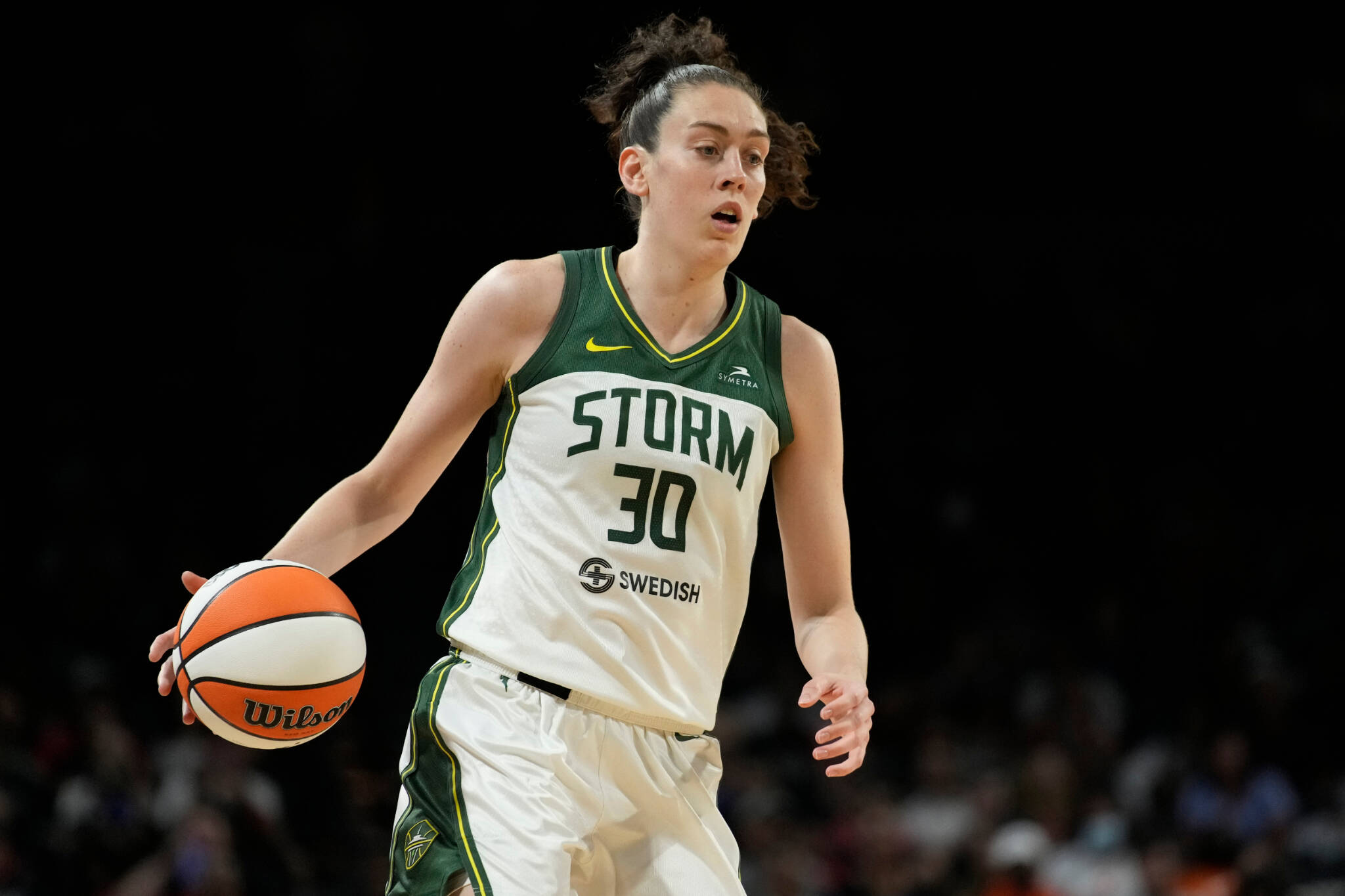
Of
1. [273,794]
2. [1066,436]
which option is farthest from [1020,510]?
[273,794]

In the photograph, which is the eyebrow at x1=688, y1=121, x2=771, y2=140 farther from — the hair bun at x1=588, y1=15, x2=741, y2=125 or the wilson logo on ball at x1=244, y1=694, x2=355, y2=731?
the wilson logo on ball at x1=244, y1=694, x2=355, y2=731

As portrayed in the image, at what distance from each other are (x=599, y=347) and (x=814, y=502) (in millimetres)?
613

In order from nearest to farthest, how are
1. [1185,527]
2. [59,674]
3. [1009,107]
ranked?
[59,674] → [1185,527] → [1009,107]

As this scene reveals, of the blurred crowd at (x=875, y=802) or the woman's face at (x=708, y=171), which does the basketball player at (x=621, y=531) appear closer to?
the woman's face at (x=708, y=171)

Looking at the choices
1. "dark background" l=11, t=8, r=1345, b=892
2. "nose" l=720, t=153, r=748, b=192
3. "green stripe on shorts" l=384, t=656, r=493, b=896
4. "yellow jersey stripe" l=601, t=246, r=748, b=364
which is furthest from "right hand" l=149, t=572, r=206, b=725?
"dark background" l=11, t=8, r=1345, b=892

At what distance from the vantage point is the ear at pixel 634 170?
11.6 ft

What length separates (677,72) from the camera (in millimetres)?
3557

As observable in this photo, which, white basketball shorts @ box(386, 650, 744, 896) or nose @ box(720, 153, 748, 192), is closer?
white basketball shorts @ box(386, 650, 744, 896)

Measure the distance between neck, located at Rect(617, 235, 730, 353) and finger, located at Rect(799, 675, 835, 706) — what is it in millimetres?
805

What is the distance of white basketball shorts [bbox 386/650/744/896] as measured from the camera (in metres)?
2.99

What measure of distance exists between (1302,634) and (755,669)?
356cm

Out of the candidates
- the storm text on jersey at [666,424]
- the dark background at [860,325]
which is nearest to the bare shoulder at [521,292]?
the storm text on jersey at [666,424]

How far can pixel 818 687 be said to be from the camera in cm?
305

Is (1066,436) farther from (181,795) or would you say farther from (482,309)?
(482,309)
